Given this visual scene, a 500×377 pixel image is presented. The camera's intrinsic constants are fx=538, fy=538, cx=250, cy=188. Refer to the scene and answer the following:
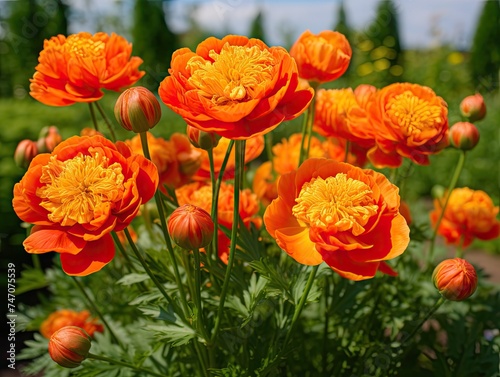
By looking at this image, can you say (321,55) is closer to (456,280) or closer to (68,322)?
(456,280)

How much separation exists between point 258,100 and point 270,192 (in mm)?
479

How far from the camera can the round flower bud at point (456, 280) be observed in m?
0.76

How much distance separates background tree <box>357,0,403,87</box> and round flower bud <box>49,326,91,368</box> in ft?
21.0

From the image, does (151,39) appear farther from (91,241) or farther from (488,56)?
(91,241)

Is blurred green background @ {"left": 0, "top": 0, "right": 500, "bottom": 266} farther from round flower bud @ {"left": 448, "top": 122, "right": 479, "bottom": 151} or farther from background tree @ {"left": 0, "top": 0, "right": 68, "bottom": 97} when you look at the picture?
round flower bud @ {"left": 448, "top": 122, "right": 479, "bottom": 151}

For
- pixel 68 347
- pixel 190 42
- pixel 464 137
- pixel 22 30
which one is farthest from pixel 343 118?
pixel 190 42

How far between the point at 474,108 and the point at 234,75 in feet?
1.95

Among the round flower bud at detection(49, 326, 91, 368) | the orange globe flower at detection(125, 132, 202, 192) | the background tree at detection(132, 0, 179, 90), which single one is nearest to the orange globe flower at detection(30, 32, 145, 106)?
the orange globe flower at detection(125, 132, 202, 192)

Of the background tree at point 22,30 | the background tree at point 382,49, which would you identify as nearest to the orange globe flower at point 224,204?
the background tree at point 22,30

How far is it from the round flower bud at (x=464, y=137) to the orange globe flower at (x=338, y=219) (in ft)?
1.10

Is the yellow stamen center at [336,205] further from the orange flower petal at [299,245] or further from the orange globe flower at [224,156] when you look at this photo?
the orange globe flower at [224,156]

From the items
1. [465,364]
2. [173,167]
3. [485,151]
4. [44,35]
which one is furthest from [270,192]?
[44,35]

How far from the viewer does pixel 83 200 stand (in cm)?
68

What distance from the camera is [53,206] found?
2.26ft
